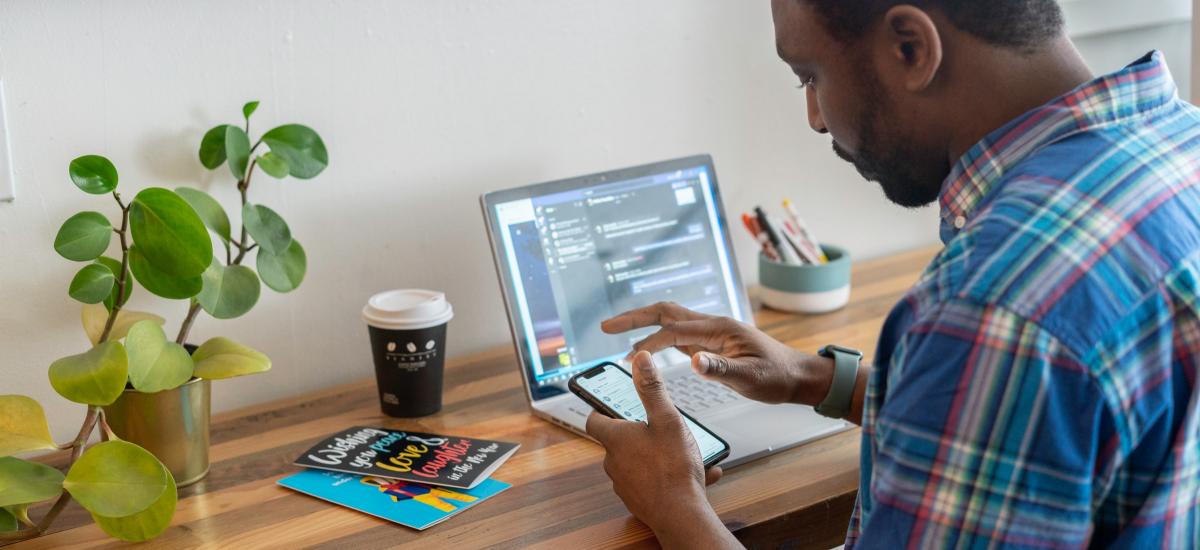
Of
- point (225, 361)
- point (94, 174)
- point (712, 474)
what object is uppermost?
point (94, 174)

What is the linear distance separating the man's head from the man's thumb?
0.26 meters

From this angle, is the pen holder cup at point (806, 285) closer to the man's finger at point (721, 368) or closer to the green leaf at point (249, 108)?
the man's finger at point (721, 368)

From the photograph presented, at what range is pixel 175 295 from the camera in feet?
3.41

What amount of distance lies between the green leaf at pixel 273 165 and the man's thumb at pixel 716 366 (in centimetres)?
51

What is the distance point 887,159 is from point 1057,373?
0.30 m

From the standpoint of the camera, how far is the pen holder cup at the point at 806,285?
1582 millimetres

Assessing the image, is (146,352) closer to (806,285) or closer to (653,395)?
(653,395)

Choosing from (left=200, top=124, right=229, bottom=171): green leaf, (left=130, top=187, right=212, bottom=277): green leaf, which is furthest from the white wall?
(left=130, top=187, right=212, bottom=277): green leaf

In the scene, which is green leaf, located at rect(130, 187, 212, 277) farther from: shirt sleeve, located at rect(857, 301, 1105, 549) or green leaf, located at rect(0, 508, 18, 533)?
shirt sleeve, located at rect(857, 301, 1105, 549)

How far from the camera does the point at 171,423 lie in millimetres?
1089

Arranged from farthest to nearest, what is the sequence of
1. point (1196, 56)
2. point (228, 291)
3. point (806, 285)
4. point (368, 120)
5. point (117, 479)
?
point (1196, 56) < point (806, 285) < point (368, 120) < point (228, 291) < point (117, 479)

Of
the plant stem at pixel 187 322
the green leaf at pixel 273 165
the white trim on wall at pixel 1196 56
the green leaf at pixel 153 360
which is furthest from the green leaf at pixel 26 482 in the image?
the white trim on wall at pixel 1196 56


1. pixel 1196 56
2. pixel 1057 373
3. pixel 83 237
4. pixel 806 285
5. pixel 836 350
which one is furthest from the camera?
pixel 1196 56

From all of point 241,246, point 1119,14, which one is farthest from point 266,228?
point 1119,14
